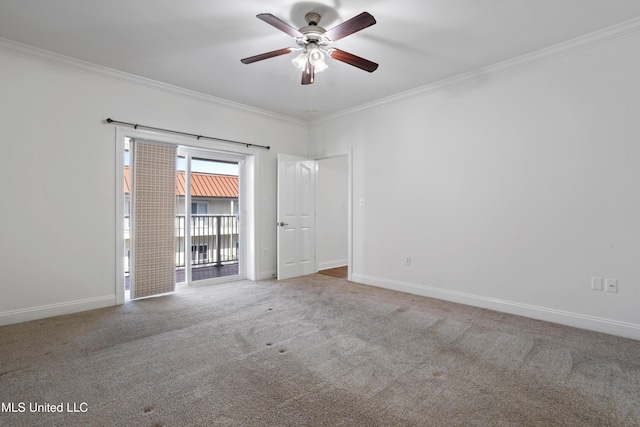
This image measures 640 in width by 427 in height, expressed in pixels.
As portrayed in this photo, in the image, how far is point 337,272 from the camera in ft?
18.5

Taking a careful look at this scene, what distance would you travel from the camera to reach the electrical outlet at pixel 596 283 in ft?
9.50

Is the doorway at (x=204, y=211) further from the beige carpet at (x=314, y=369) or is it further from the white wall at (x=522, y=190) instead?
the white wall at (x=522, y=190)

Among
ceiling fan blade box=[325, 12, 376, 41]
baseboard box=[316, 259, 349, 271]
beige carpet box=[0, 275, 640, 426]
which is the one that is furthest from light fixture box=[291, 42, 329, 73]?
baseboard box=[316, 259, 349, 271]

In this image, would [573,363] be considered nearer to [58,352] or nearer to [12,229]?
[58,352]

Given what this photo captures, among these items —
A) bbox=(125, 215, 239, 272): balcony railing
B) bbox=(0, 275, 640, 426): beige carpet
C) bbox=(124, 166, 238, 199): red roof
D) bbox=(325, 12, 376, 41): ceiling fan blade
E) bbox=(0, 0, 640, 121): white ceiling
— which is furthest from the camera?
bbox=(125, 215, 239, 272): balcony railing

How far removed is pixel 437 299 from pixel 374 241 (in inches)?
47.3

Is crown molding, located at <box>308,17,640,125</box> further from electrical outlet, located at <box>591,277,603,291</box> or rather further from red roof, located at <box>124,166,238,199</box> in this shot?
red roof, located at <box>124,166,238,199</box>

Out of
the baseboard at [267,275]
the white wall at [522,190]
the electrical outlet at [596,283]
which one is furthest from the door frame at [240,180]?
the electrical outlet at [596,283]

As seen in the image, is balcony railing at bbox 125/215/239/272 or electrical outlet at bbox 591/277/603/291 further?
balcony railing at bbox 125/215/239/272

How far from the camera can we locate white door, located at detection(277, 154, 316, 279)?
16.8ft

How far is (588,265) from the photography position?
2.95 meters

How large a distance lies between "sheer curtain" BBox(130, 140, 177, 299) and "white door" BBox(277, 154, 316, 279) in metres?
1.61

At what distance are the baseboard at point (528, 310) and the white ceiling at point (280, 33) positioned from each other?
2.63m

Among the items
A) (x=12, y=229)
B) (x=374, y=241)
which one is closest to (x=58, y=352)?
(x=12, y=229)
